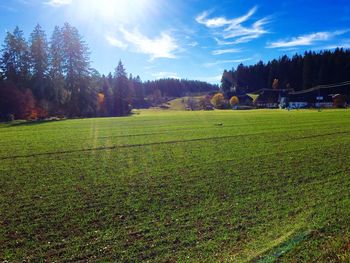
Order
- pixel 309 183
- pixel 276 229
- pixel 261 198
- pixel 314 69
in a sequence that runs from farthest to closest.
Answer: pixel 314 69, pixel 309 183, pixel 261 198, pixel 276 229

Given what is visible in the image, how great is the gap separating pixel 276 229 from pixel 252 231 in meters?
0.61

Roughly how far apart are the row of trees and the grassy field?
136 metres

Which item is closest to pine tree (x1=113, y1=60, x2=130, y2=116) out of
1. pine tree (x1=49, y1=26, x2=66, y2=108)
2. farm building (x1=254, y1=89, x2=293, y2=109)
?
pine tree (x1=49, y1=26, x2=66, y2=108)

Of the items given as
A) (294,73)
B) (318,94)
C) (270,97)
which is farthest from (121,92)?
(294,73)

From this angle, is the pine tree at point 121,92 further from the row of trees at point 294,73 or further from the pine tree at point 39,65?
the row of trees at point 294,73

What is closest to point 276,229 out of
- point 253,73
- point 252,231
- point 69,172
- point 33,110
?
point 252,231

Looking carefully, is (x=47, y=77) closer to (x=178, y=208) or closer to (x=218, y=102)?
(x=178, y=208)

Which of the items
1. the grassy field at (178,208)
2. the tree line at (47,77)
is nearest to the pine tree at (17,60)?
the tree line at (47,77)

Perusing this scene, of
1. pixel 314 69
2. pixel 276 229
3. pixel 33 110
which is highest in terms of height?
pixel 314 69

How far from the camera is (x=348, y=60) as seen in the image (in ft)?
439

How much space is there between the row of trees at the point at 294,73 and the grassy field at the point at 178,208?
136 metres

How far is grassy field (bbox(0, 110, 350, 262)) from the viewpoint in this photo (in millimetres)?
6797

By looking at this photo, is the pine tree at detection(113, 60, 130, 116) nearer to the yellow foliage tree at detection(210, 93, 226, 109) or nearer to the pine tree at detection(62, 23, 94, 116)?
the pine tree at detection(62, 23, 94, 116)

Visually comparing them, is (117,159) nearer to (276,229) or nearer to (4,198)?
(4,198)
